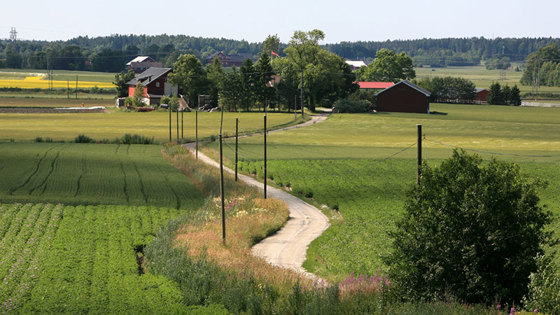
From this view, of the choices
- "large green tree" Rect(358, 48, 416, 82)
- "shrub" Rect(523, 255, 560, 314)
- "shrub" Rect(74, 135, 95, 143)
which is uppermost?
"large green tree" Rect(358, 48, 416, 82)

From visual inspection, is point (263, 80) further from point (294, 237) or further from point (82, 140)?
point (294, 237)

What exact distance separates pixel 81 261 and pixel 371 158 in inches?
1719

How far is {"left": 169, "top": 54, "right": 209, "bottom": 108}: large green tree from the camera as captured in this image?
149 metres

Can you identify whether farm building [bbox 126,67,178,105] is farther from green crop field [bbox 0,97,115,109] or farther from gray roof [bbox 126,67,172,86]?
green crop field [bbox 0,97,115,109]

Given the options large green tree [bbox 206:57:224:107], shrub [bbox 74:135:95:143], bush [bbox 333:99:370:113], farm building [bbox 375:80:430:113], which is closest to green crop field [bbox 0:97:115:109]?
large green tree [bbox 206:57:224:107]

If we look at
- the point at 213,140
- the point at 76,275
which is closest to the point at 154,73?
the point at 213,140

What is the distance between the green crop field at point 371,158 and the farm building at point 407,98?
6091 millimetres

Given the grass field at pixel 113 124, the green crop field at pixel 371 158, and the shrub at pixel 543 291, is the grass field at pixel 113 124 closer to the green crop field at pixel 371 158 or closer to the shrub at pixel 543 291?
the green crop field at pixel 371 158

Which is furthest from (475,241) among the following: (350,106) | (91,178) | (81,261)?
(350,106)

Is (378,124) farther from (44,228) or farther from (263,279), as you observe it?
(263,279)

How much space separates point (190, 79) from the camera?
14850 centimetres

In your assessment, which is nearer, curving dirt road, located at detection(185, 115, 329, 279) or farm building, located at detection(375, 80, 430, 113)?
curving dirt road, located at detection(185, 115, 329, 279)

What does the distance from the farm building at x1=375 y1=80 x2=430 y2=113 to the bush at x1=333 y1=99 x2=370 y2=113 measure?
6.36 meters

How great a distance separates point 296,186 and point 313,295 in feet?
106
